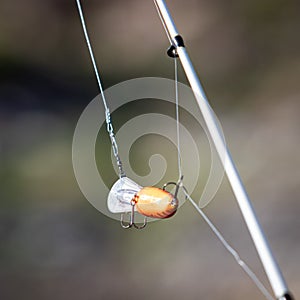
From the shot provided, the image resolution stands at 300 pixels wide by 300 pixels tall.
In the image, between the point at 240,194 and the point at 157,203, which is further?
the point at 157,203

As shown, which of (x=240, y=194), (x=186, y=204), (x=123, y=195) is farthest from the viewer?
(x=186, y=204)

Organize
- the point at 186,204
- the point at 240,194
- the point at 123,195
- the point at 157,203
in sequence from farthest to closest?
the point at 186,204
the point at 123,195
the point at 157,203
the point at 240,194

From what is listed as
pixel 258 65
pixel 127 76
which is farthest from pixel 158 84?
pixel 258 65

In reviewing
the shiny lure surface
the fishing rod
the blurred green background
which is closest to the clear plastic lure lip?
the shiny lure surface

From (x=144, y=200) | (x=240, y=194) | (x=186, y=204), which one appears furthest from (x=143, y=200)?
(x=186, y=204)

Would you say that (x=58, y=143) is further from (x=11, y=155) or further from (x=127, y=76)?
(x=127, y=76)

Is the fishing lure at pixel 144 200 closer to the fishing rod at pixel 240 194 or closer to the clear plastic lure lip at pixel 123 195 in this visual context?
the clear plastic lure lip at pixel 123 195

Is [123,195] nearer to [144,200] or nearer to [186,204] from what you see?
[144,200]

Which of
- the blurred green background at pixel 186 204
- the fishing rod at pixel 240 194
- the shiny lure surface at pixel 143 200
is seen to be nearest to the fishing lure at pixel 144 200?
the shiny lure surface at pixel 143 200
